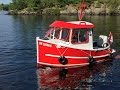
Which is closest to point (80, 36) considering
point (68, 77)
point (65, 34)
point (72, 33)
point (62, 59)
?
point (72, 33)

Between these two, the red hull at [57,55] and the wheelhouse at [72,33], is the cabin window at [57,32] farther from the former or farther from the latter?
the red hull at [57,55]

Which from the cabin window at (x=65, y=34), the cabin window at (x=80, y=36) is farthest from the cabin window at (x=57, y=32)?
the cabin window at (x=80, y=36)

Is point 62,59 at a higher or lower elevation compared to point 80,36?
A: lower

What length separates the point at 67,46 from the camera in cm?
2931

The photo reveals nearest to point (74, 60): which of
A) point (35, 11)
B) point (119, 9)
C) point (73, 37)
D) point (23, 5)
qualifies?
point (73, 37)

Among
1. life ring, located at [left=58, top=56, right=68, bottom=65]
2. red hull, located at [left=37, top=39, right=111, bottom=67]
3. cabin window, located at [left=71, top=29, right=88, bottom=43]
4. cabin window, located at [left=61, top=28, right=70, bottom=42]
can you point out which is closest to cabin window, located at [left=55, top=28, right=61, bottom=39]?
cabin window, located at [left=61, top=28, right=70, bottom=42]

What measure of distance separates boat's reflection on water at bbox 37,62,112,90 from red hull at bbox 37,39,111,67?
576 mm

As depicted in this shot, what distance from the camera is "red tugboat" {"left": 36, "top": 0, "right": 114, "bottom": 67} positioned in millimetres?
29453

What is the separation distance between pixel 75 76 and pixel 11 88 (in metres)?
6.34

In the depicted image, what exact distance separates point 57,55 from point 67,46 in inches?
50.5

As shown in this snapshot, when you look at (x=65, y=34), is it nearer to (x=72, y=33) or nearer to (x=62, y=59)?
(x=72, y=33)

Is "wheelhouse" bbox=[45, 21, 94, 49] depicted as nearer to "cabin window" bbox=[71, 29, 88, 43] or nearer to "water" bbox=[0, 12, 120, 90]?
"cabin window" bbox=[71, 29, 88, 43]

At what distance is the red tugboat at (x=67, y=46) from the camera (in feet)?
96.6

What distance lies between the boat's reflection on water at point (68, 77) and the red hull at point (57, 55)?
0.58 meters
